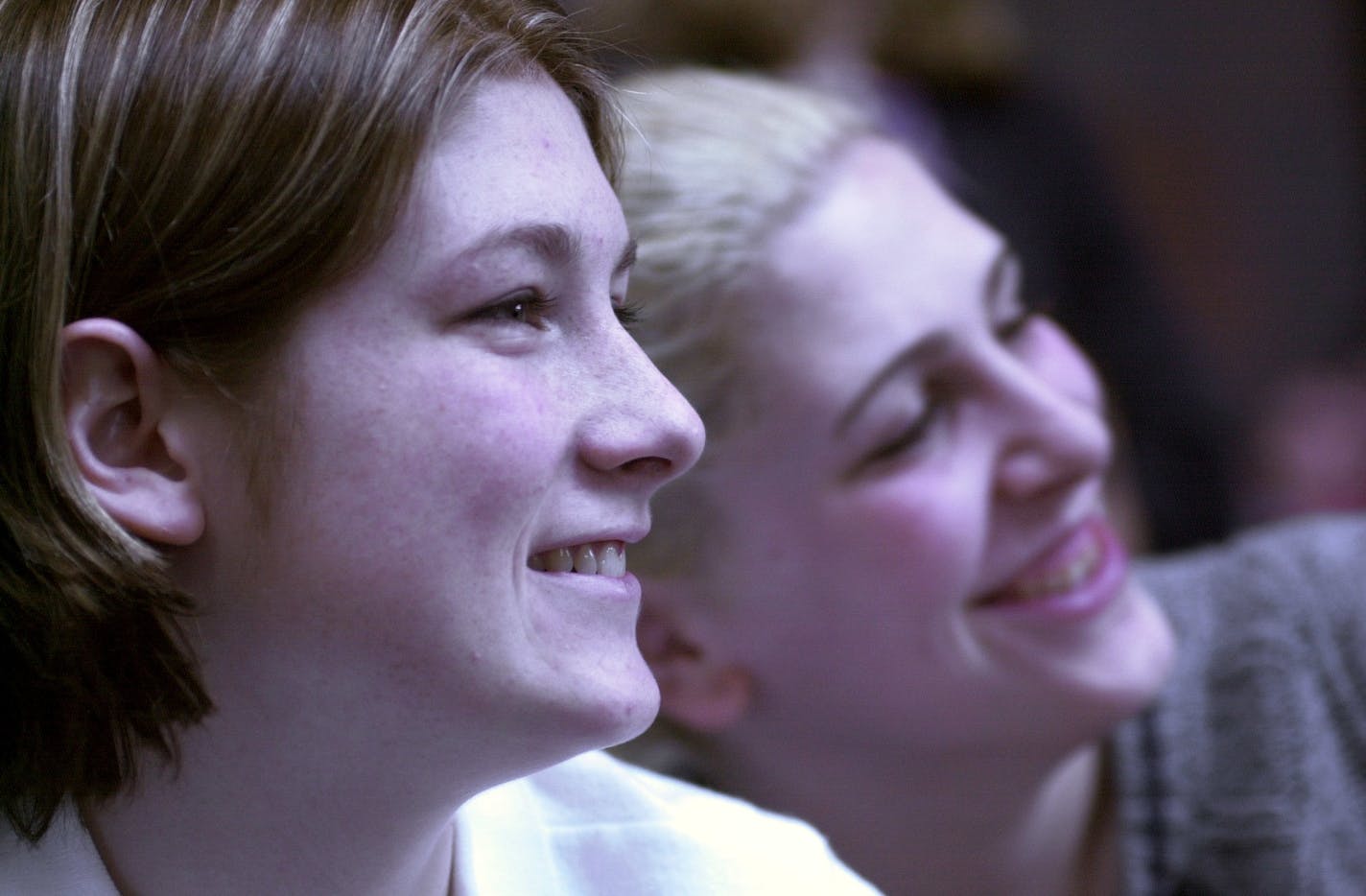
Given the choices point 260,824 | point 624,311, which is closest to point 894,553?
point 624,311

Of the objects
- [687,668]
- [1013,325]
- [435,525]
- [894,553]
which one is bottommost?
[687,668]

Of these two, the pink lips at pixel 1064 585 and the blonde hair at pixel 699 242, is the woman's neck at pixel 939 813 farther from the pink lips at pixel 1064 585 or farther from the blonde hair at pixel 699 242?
the blonde hair at pixel 699 242

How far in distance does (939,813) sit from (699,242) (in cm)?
59

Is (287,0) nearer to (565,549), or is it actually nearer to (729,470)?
(565,549)

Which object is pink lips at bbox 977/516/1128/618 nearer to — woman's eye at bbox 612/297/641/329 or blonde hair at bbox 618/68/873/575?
blonde hair at bbox 618/68/873/575

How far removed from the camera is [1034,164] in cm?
A: 232

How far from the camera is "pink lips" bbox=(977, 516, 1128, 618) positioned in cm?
144

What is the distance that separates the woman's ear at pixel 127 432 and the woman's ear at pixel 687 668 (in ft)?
2.04

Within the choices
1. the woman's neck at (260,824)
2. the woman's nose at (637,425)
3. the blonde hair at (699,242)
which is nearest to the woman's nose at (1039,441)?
the blonde hair at (699,242)

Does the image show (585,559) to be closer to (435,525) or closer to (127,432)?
(435,525)

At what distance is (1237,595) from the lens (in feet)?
5.85

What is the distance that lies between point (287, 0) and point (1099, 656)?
918 mm

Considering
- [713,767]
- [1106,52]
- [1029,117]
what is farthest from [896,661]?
[1106,52]

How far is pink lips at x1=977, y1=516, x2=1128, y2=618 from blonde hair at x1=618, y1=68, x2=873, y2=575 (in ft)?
0.94
